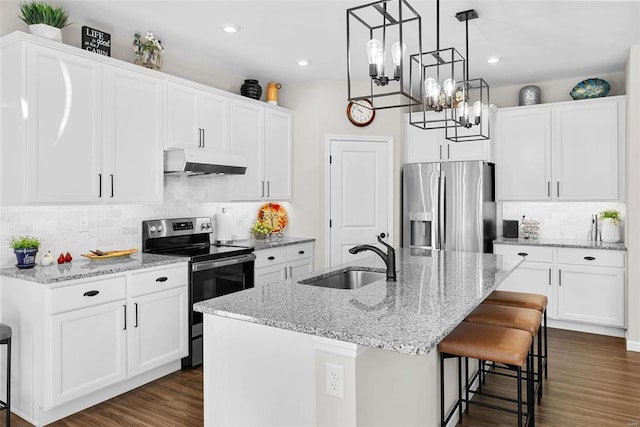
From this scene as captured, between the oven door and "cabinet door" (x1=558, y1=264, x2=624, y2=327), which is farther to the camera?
"cabinet door" (x1=558, y1=264, x2=624, y2=327)

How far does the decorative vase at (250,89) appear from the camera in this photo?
15.4 feet

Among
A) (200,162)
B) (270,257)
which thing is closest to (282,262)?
(270,257)

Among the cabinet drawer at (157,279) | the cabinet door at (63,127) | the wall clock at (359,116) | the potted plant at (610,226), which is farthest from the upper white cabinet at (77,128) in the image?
the potted plant at (610,226)

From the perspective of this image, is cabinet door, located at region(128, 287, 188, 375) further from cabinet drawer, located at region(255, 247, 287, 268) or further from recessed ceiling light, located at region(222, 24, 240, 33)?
recessed ceiling light, located at region(222, 24, 240, 33)

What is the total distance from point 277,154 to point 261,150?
278 millimetres

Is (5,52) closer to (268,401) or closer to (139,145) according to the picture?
(139,145)

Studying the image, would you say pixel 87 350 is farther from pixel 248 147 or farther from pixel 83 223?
pixel 248 147

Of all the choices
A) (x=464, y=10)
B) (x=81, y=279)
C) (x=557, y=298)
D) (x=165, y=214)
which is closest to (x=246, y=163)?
(x=165, y=214)

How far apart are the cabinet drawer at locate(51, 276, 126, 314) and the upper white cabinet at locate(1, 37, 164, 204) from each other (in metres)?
0.61

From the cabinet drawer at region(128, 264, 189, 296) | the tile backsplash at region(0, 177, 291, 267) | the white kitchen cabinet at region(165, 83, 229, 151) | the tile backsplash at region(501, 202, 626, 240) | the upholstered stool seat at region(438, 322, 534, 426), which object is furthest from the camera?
the tile backsplash at region(501, 202, 626, 240)

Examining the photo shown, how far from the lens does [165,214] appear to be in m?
4.04

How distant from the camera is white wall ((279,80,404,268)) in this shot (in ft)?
16.5

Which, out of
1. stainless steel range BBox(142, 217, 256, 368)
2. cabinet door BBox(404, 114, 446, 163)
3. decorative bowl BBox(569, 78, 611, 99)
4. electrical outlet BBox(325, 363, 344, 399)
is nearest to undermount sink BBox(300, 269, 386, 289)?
electrical outlet BBox(325, 363, 344, 399)

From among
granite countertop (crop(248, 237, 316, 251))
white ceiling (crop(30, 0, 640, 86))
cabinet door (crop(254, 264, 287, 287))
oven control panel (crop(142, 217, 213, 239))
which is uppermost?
white ceiling (crop(30, 0, 640, 86))
